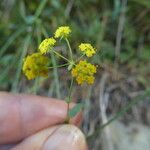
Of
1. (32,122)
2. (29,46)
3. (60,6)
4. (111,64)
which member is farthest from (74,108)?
(60,6)

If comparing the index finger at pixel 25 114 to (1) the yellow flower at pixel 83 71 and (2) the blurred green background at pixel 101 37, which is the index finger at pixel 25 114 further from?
(2) the blurred green background at pixel 101 37

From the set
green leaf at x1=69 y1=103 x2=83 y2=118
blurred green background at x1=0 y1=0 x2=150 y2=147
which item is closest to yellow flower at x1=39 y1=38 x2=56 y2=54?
green leaf at x1=69 y1=103 x2=83 y2=118

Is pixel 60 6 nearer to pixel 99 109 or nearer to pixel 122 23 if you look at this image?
pixel 122 23

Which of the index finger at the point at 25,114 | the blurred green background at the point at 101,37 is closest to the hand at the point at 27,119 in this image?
the index finger at the point at 25,114

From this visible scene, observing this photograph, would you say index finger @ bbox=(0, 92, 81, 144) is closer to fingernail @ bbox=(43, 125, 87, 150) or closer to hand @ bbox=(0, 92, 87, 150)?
hand @ bbox=(0, 92, 87, 150)

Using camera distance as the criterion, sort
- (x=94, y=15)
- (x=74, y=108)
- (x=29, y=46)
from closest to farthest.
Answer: (x=74, y=108) < (x=29, y=46) < (x=94, y=15)

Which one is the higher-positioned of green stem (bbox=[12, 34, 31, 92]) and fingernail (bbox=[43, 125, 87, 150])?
green stem (bbox=[12, 34, 31, 92])
